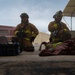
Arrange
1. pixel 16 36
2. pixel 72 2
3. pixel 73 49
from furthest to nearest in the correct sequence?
pixel 72 2 → pixel 16 36 → pixel 73 49

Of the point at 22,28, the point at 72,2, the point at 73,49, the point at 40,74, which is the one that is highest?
the point at 72,2

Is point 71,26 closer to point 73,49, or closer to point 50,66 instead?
point 73,49

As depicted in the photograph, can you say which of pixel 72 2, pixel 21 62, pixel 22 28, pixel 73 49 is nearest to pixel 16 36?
pixel 22 28

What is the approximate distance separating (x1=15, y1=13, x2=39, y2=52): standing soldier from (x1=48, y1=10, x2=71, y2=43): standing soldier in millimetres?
406

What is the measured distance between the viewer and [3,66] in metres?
2.95

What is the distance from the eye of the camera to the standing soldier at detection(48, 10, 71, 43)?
6004mm

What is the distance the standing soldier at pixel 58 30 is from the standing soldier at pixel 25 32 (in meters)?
0.41

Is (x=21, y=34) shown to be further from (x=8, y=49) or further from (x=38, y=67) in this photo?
(x=38, y=67)

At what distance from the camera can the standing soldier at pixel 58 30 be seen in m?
6.00

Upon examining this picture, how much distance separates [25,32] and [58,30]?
2.59 feet

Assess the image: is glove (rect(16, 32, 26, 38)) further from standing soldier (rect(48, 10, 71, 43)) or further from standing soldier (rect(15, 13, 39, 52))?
standing soldier (rect(48, 10, 71, 43))

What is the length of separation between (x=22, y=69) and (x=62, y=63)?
46 cm

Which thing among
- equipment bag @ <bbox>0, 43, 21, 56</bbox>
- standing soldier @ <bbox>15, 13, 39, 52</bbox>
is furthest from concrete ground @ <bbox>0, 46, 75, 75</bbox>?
standing soldier @ <bbox>15, 13, 39, 52</bbox>

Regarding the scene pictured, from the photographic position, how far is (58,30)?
621 centimetres
